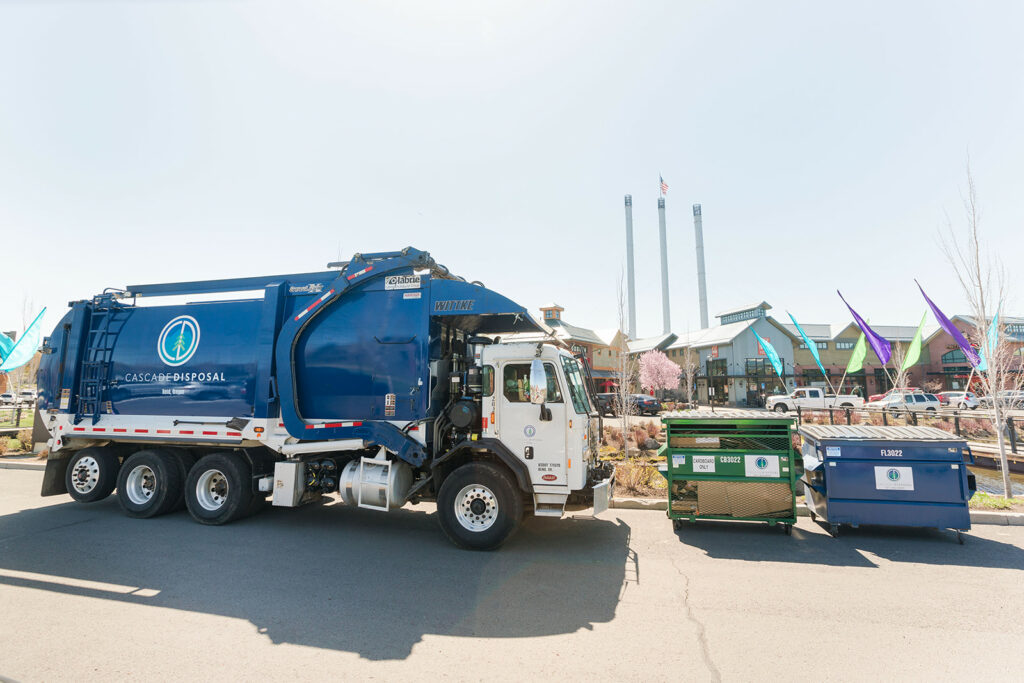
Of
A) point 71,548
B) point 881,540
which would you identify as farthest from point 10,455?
point 881,540

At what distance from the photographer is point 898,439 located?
21.5 feet

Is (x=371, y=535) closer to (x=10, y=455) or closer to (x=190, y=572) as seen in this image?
(x=190, y=572)

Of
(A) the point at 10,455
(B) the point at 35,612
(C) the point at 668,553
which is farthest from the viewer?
(A) the point at 10,455

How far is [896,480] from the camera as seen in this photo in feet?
21.3

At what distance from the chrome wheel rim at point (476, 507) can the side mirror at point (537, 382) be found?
1408 millimetres

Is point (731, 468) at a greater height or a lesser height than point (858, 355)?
lesser

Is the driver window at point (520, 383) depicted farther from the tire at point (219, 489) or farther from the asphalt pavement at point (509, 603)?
the tire at point (219, 489)

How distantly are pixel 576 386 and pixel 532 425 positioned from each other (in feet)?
3.05

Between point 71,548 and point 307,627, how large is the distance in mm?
4378

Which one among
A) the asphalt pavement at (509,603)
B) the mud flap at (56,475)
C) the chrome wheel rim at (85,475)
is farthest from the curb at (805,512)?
the mud flap at (56,475)

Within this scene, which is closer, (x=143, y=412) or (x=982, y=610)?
(x=982, y=610)

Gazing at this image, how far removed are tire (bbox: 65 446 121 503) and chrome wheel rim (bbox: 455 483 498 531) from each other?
6.31 metres

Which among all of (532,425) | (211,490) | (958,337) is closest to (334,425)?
(211,490)

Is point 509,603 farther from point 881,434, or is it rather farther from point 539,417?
point 881,434
